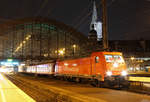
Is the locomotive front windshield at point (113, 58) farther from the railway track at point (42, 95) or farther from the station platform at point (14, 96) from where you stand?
the station platform at point (14, 96)

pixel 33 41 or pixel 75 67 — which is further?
pixel 33 41

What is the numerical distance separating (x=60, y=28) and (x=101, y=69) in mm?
53092

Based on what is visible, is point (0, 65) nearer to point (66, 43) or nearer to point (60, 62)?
point (66, 43)

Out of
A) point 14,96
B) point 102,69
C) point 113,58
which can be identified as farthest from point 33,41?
point 14,96

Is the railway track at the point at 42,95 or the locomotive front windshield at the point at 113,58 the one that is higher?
the locomotive front windshield at the point at 113,58

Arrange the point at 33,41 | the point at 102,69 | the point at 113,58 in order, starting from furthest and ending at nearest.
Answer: the point at 33,41 < the point at 113,58 < the point at 102,69

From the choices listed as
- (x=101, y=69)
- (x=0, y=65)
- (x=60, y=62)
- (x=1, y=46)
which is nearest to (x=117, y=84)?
(x=101, y=69)

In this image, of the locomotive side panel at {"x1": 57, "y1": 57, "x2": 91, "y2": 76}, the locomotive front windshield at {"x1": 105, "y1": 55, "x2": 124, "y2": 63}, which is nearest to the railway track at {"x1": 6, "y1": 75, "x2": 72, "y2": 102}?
the locomotive side panel at {"x1": 57, "y1": 57, "x2": 91, "y2": 76}

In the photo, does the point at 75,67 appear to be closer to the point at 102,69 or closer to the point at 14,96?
the point at 102,69

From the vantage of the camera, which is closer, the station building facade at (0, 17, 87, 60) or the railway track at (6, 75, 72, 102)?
the railway track at (6, 75, 72, 102)

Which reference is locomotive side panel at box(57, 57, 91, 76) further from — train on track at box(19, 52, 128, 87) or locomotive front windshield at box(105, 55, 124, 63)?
locomotive front windshield at box(105, 55, 124, 63)

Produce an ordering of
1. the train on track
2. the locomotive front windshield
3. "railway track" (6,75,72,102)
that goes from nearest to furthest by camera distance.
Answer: "railway track" (6,75,72,102) → the train on track → the locomotive front windshield

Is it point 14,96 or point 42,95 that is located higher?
point 14,96

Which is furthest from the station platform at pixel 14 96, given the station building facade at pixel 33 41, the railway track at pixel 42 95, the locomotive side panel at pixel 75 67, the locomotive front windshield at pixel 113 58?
the station building facade at pixel 33 41
